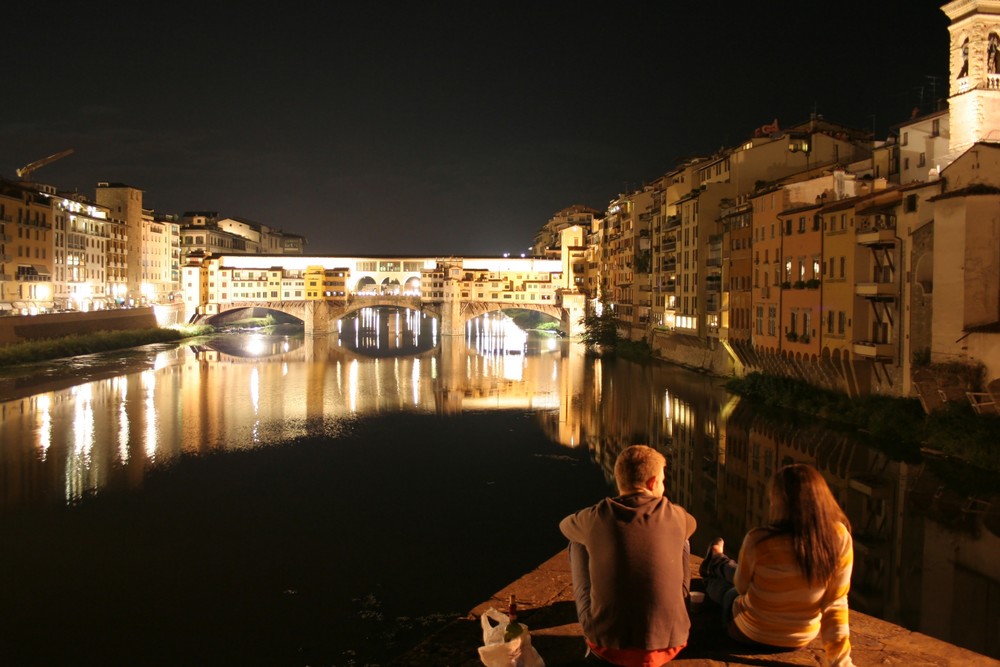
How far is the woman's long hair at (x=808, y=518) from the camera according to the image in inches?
123

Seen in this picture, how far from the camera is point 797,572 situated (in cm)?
329

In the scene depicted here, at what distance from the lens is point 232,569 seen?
1011cm

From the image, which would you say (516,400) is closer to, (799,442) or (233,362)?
(799,442)

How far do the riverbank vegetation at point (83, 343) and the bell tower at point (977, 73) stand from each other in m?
34.2

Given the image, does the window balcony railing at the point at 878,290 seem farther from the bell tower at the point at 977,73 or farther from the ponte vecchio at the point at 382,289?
the ponte vecchio at the point at 382,289

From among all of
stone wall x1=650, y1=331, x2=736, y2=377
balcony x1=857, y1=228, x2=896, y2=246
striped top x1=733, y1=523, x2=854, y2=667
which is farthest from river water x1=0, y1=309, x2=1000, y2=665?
striped top x1=733, y1=523, x2=854, y2=667

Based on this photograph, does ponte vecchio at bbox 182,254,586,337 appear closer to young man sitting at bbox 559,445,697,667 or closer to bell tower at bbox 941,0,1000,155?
bell tower at bbox 941,0,1000,155

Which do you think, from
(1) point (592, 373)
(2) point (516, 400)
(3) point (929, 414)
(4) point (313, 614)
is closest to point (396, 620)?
(4) point (313, 614)

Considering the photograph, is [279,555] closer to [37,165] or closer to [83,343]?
[83,343]

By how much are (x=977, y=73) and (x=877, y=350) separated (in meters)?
9.69

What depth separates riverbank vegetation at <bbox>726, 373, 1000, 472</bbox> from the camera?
13844 mm

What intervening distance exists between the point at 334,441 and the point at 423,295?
38.7m

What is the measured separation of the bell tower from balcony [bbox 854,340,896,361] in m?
7.99

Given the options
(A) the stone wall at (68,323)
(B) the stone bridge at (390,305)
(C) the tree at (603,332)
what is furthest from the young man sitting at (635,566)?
(B) the stone bridge at (390,305)
